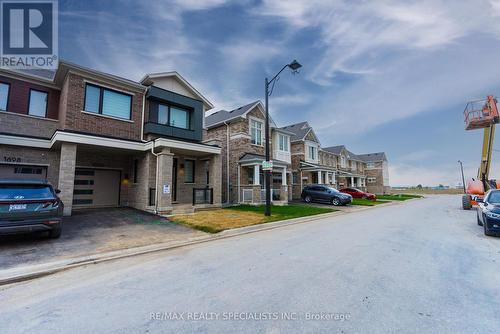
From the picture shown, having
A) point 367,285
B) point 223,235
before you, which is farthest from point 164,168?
point 367,285

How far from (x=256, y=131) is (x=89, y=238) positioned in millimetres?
16194

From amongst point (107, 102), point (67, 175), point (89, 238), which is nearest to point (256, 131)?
point (107, 102)

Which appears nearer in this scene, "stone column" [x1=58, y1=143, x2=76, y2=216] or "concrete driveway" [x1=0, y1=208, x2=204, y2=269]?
"concrete driveway" [x1=0, y1=208, x2=204, y2=269]

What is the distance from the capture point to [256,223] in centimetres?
1015

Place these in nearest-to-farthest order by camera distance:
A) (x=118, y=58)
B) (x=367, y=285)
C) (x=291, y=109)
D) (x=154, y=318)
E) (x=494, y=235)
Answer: (x=154, y=318)
(x=367, y=285)
(x=494, y=235)
(x=118, y=58)
(x=291, y=109)

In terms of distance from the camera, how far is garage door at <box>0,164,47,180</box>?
10.9m

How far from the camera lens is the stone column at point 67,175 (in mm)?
10148

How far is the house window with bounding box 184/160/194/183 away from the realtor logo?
888 cm

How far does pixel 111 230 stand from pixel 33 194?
8.90 ft

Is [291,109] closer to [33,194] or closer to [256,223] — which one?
[256,223]

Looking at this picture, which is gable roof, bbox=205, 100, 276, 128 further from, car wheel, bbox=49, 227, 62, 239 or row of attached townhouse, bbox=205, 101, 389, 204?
car wheel, bbox=49, 227, 62, 239

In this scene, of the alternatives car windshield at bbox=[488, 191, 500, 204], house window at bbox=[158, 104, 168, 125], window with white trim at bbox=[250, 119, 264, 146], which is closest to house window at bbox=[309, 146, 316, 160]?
window with white trim at bbox=[250, 119, 264, 146]

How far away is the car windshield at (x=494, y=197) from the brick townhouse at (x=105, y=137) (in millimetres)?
12723

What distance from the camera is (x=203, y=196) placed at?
49.3ft
